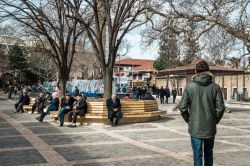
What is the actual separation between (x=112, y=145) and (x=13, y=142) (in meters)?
2.76

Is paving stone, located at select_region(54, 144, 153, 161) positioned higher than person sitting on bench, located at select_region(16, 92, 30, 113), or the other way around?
person sitting on bench, located at select_region(16, 92, 30, 113)

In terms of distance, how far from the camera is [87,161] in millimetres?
8766

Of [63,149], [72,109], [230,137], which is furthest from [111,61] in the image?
[63,149]

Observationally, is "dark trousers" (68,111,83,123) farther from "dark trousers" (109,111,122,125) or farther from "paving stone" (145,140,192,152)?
"paving stone" (145,140,192,152)

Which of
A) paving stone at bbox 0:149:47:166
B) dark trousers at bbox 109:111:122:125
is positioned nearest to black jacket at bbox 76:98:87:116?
dark trousers at bbox 109:111:122:125

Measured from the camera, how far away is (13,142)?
1167 centimetres

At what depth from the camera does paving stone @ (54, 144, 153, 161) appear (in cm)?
938

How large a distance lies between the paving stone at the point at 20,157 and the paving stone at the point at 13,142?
3.18 ft

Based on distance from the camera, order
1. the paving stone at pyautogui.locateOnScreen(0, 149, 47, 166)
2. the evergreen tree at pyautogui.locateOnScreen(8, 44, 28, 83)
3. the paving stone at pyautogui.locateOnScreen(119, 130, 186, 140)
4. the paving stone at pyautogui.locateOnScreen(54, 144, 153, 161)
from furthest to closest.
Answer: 1. the evergreen tree at pyautogui.locateOnScreen(8, 44, 28, 83)
2. the paving stone at pyautogui.locateOnScreen(119, 130, 186, 140)
3. the paving stone at pyautogui.locateOnScreen(54, 144, 153, 161)
4. the paving stone at pyautogui.locateOnScreen(0, 149, 47, 166)

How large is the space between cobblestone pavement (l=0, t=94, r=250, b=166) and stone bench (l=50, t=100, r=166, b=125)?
0.53m

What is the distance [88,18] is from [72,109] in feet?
40.0

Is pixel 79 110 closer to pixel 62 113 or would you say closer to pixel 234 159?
pixel 62 113

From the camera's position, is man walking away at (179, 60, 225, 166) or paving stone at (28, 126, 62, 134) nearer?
man walking away at (179, 60, 225, 166)

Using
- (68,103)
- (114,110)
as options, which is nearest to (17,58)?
(68,103)
